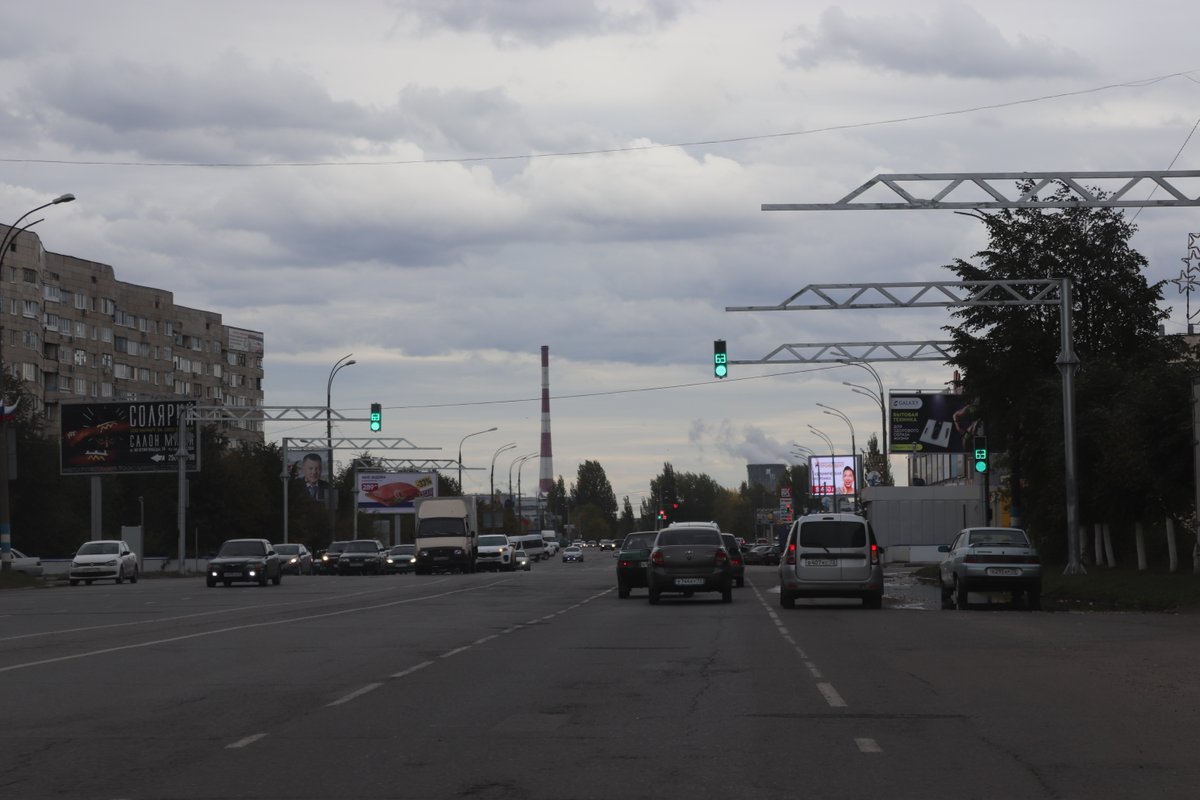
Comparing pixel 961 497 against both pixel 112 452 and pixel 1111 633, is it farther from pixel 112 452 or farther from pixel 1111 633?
pixel 1111 633

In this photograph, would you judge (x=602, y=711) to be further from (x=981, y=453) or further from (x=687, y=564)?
(x=981, y=453)

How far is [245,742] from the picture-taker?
10781 mm

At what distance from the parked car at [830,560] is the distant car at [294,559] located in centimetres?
4143

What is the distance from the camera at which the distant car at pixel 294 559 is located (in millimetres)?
69062

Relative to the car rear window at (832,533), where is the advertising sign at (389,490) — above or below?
above

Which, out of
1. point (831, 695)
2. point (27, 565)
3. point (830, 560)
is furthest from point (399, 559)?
point (831, 695)

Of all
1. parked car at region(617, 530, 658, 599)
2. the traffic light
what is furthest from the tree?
parked car at region(617, 530, 658, 599)

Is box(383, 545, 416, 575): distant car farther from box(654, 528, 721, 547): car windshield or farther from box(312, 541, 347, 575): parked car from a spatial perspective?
box(654, 528, 721, 547): car windshield

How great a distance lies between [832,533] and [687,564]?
135 inches

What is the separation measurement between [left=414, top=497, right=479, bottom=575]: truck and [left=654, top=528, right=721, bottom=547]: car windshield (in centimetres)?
3582

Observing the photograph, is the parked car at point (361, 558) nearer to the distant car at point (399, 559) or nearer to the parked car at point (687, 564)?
the distant car at point (399, 559)

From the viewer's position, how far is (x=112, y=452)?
73.1 metres

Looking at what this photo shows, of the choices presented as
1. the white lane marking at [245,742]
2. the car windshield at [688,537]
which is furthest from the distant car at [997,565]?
the white lane marking at [245,742]

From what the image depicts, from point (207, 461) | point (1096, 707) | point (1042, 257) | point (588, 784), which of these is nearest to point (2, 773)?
point (588, 784)
